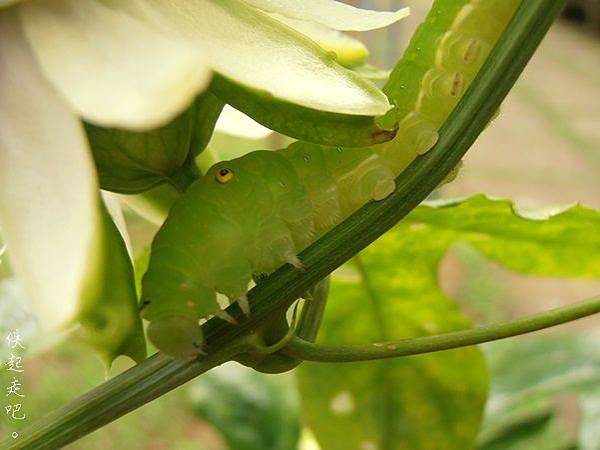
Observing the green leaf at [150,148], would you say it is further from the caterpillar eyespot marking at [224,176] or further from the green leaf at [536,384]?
the green leaf at [536,384]

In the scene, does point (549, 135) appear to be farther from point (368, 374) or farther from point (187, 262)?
point (187, 262)

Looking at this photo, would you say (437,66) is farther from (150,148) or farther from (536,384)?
(536,384)

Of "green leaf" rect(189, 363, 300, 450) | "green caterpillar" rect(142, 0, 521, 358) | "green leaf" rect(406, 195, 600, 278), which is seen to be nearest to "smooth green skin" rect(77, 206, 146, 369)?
"green caterpillar" rect(142, 0, 521, 358)

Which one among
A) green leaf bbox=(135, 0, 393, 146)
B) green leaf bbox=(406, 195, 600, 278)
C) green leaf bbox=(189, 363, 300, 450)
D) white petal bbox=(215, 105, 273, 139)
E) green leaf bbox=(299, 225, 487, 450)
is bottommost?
green leaf bbox=(189, 363, 300, 450)

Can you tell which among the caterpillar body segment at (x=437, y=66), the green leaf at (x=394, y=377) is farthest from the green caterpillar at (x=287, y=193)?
the green leaf at (x=394, y=377)

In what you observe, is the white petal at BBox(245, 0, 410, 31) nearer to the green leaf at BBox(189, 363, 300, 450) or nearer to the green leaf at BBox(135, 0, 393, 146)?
the green leaf at BBox(135, 0, 393, 146)

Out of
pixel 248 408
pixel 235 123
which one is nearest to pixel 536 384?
pixel 248 408

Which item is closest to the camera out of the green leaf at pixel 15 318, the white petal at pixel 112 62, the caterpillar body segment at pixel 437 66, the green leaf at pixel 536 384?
the white petal at pixel 112 62
